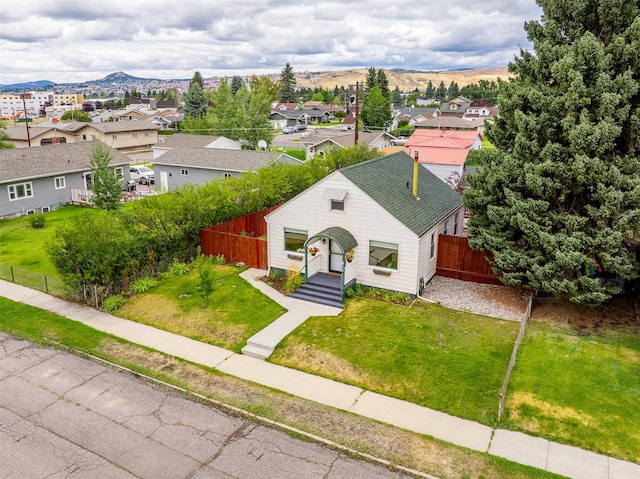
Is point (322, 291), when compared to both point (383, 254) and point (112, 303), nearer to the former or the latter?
point (383, 254)

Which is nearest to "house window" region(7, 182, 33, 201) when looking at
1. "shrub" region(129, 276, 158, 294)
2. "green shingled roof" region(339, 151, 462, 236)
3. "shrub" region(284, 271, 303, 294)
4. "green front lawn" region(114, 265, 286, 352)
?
"shrub" region(129, 276, 158, 294)

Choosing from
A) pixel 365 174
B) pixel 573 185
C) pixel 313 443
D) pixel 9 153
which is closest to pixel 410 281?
pixel 365 174

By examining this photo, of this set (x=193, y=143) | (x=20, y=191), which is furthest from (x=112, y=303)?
(x=193, y=143)

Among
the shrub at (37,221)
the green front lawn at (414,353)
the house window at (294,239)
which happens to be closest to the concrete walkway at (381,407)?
the green front lawn at (414,353)

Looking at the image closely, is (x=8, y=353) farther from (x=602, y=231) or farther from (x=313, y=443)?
(x=602, y=231)

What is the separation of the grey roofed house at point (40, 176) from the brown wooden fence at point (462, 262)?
2540 centimetres

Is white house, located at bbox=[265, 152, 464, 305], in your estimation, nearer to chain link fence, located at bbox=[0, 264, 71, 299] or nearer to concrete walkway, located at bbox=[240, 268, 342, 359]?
concrete walkway, located at bbox=[240, 268, 342, 359]

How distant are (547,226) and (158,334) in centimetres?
1399

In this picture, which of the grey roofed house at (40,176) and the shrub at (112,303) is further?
Result: the grey roofed house at (40,176)

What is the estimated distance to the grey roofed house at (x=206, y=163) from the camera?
3778cm

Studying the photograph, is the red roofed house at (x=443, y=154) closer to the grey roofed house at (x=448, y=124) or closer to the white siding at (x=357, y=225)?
the white siding at (x=357, y=225)

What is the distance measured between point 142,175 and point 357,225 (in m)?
34.6

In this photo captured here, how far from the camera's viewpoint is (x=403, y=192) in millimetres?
21281

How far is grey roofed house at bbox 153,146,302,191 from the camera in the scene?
3778 cm
